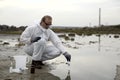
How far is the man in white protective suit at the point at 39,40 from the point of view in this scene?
7727mm

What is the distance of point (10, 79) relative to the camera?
680 centimetres

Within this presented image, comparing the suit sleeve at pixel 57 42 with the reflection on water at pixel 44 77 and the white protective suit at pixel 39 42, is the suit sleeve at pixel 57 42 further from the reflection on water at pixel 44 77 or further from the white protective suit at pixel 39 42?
the reflection on water at pixel 44 77

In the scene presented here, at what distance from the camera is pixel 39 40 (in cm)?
776

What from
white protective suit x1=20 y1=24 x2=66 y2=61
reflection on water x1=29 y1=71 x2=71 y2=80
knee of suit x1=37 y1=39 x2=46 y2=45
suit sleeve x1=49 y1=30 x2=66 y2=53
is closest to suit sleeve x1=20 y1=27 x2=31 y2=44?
white protective suit x1=20 y1=24 x2=66 y2=61

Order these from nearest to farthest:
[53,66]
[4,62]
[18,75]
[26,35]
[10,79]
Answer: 1. [10,79]
2. [18,75]
3. [26,35]
4. [53,66]
5. [4,62]

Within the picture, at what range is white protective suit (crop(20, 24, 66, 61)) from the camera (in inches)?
306

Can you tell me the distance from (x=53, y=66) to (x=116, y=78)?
2356 millimetres

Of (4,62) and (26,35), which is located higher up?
(26,35)

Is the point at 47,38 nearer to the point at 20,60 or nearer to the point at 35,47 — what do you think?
the point at 35,47

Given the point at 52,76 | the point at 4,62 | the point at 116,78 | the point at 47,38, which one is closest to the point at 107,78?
the point at 116,78

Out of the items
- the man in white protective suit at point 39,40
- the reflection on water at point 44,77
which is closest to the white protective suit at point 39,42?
the man in white protective suit at point 39,40

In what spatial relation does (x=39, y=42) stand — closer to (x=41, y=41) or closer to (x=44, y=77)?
(x=41, y=41)

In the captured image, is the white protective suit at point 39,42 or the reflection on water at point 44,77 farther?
the white protective suit at point 39,42

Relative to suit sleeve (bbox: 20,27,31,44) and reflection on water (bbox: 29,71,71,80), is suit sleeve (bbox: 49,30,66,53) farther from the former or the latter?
reflection on water (bbox: 29,71,71,80)
